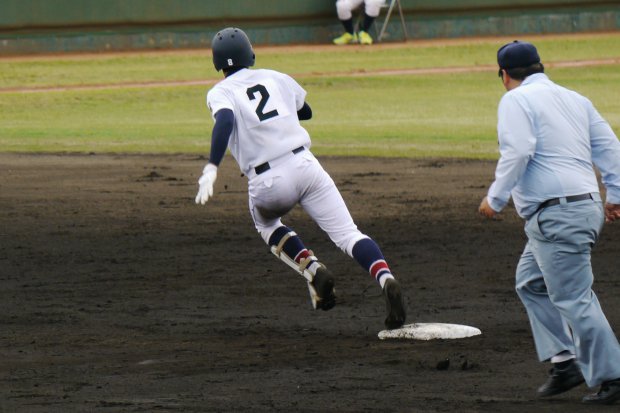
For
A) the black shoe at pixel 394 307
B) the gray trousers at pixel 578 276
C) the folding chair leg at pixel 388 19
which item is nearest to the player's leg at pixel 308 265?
the black shoe at pixel 394 307

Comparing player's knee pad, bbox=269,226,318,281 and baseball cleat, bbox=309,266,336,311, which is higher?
player's knee pad, bbox=269,226,318,281

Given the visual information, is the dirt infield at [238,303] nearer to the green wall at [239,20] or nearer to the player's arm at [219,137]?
the player's arm at [219,137]

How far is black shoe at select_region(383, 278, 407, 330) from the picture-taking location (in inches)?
301

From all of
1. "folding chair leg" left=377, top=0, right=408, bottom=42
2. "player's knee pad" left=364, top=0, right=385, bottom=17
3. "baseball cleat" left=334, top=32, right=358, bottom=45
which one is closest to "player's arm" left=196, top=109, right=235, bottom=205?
"player's knee pad" left=364, top=0, right=385, bottom=17

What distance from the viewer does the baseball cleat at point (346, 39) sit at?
3327 centimetres

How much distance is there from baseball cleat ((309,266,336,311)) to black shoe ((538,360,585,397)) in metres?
1.97

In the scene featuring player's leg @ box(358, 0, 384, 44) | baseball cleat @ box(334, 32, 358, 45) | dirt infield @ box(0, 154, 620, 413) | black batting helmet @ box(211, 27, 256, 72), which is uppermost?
black batting helmet @ box(211, 27, 256, 72)

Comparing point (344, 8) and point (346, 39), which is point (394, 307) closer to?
point (344, 8)

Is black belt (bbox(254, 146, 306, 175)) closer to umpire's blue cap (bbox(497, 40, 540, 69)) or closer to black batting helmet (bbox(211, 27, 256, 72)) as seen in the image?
black batting helmet (bbox(211, 27, 256, 72))

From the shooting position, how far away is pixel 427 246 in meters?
11.4

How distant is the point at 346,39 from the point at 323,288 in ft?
83.7

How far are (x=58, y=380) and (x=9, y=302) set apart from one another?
2495 mm

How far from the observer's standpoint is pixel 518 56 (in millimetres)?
6582

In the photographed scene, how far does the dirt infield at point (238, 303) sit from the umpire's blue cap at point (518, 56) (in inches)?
65.3
